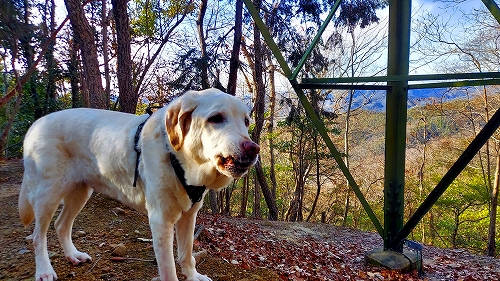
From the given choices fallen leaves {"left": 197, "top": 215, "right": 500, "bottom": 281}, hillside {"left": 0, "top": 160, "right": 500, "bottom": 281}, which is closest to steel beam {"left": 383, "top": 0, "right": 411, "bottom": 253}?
fallen leaves {"left": 197, "top": 215, "right": 500, "bottom": 281}

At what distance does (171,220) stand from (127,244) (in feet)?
5.21

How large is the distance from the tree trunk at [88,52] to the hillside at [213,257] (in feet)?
6.51

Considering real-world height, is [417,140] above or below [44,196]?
above

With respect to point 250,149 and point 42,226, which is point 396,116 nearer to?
point 250,149

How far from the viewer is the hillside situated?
120 inches

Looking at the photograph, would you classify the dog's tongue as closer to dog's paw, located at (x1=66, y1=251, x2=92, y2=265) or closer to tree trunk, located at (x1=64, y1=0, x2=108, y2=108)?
dog's paw, located at (x1=66, y1=251, x2=92, y2=265)

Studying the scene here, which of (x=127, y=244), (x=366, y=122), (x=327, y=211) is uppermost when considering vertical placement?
(x=366, y=122)

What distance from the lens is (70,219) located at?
10.1 feet

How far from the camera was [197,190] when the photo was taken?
7.53ft

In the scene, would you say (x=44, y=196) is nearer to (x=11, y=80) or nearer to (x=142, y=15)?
(x=142, y=15)

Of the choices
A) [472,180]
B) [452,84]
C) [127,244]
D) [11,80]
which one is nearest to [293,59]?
[452,84]

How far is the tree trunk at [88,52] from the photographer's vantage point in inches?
235

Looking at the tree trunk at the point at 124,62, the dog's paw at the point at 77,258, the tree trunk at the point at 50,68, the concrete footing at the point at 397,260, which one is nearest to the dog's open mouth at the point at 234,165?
the dog's paw at the point at 77,258

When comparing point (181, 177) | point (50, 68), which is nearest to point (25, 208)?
point (181, 177)
